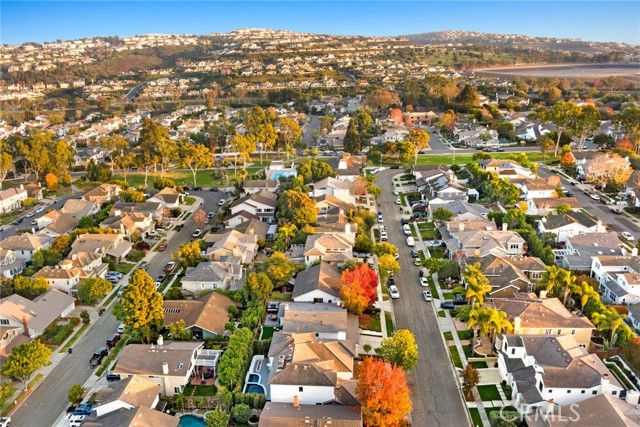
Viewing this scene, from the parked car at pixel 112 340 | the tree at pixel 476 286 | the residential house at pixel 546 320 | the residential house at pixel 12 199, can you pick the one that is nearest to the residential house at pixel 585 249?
the residential house at pixel 546 320

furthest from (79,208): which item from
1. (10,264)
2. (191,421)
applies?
(191,421)

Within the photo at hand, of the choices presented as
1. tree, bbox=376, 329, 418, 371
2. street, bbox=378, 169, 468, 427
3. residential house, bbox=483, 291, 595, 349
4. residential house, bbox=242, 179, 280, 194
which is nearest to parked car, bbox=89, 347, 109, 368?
tree, bbox=376, 329, 418, 371

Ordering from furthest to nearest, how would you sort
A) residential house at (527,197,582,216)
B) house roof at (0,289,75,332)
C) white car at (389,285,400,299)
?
residential house at (527,197,582,216) → white car at (389,285,400,299) → house roof at (0,289,75,332)

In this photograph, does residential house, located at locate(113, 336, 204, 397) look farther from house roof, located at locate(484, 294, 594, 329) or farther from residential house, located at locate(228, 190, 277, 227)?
residential house, located at locate(228, 190, 277, 227)

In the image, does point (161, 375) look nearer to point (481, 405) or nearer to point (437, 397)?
point (437, 397)

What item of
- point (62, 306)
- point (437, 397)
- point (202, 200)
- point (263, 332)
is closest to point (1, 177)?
point (202, 200)

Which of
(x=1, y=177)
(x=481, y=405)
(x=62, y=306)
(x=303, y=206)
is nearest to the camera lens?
(x=481, y=405)

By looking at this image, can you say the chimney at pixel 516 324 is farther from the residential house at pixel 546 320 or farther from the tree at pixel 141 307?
the tree at pixel 141 307

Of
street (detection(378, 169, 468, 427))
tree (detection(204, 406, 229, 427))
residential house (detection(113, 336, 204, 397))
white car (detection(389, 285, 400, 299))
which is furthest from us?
white car (detection(389, 285, 400, 299))
